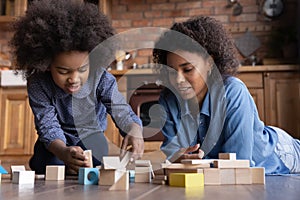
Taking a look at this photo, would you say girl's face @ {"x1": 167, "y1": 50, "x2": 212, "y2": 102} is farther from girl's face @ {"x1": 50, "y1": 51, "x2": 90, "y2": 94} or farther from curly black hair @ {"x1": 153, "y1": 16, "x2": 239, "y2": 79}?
girl's face @ {"x1": 50, "y1": 51, "x2": 90, "y2": 94}

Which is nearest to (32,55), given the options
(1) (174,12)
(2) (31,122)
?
(2) (31,122)

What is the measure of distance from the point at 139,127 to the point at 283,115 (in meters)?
1.73

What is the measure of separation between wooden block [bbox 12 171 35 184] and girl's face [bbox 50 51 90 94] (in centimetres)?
48

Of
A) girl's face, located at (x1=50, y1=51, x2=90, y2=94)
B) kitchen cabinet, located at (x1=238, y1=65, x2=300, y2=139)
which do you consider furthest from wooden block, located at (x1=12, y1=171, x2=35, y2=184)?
kitchen cabinet, located at (x1=238, y1=65, x2=300, y2=139)

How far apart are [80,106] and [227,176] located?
774 mm

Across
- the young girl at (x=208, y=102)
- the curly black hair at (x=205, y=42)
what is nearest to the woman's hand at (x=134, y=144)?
the young girl at (x=208, y=102)

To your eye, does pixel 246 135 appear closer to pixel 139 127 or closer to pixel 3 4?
pixel 139 127

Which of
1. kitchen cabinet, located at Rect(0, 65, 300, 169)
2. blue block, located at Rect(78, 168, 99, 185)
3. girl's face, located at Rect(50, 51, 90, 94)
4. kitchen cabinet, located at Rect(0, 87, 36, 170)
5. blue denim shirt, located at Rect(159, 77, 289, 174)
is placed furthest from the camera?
kitchen cabinet, located at Rect(0, 87, 36, 170)

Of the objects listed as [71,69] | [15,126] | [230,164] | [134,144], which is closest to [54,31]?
[71,69]

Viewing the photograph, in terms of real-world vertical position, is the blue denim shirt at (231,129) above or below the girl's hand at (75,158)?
above

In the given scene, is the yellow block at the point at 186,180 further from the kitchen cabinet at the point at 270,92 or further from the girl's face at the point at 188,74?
the kitchen cabinet at the point at 270,92

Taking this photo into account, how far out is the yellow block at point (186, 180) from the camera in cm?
58

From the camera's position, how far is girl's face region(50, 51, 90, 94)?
114 cm

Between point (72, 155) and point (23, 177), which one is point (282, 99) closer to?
point (72, 155)
